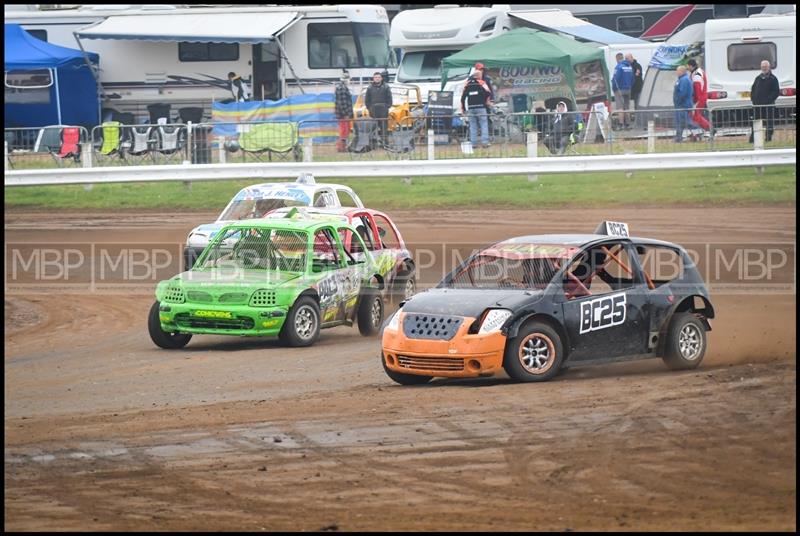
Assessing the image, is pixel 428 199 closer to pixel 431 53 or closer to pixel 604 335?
pixel 431 53

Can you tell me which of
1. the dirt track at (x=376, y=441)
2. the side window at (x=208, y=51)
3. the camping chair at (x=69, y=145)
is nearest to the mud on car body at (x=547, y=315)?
the dirt track at (x=376, y=441)

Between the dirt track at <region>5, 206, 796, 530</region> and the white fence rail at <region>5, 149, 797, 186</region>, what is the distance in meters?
9.79

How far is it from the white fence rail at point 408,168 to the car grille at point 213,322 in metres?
11.1

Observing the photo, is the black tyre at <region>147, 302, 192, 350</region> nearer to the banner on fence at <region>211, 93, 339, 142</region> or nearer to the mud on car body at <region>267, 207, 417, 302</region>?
the mud on car body at <region>267, 207, 417, 302</region>

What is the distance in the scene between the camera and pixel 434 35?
29891 mm

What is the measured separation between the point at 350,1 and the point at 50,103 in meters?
7.84

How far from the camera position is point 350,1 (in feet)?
109

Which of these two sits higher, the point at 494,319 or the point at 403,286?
the point at 494,319

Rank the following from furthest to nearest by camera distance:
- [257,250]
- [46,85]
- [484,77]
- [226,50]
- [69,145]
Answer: [226,50] < [46,85] < [484,77] < [69,145] < [257,250]

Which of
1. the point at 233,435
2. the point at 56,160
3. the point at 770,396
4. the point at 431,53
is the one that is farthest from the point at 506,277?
the point at 431,53

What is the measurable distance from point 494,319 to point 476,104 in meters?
14.3

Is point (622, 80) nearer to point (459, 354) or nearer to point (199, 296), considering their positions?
point (199, 296)

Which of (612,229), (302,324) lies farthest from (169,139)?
(612,229)

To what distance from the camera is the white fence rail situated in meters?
23.8
